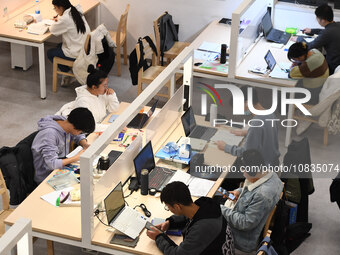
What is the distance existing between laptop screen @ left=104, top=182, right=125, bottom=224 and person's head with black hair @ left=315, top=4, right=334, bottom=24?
3.68 metres

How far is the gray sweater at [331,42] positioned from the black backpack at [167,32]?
5.88 feet

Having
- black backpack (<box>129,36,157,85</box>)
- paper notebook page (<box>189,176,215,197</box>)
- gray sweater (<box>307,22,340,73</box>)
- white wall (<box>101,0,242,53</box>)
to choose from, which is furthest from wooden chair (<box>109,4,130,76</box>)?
paper notebook page (<box>189,176,215,197</box>)

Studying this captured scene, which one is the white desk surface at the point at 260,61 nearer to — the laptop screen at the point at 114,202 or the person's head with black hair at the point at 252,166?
the person's head with black hair at the point at 252,166

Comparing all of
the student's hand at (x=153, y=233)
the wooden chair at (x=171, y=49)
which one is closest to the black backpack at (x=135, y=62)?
the wooden chair at (x=171, y=49)

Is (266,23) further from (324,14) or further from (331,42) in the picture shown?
(331,42)

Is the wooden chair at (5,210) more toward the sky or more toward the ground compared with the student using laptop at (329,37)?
more toward the ground

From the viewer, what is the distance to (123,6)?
326 inches

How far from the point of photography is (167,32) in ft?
25.2

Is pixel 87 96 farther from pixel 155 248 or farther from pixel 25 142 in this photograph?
pixel 155 248

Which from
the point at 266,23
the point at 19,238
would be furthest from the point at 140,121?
the point at 19,238

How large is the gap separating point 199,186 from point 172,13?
12.7ft

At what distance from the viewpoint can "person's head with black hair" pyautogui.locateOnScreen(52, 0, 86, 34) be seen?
7.16 m

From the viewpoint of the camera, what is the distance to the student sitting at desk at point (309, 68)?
6.41m

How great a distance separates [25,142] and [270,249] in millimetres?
2056
